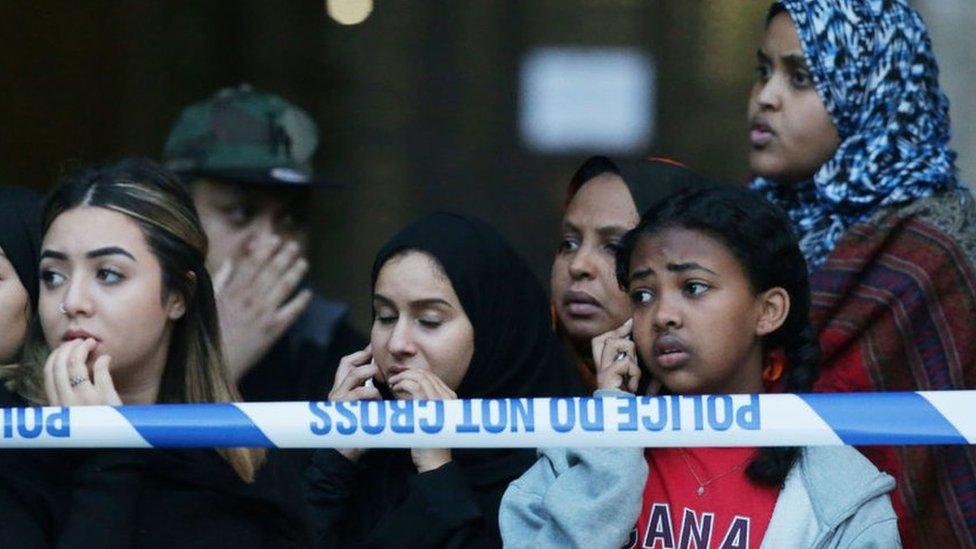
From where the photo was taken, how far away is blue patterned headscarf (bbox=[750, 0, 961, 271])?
4367mm

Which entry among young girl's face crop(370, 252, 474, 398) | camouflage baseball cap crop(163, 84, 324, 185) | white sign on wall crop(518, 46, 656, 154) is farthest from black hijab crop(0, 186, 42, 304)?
white sign on wall crop(518, 46, 656, 154)

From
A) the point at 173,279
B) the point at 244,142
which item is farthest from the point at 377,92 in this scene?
the point at 173,279

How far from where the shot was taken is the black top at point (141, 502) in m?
3.60

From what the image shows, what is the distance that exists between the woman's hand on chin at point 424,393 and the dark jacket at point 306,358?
1.51 m

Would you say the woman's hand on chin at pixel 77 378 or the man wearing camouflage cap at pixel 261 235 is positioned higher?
the man wearing camouflage cap at pixel 261 235

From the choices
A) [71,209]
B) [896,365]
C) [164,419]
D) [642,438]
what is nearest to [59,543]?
[164,419]

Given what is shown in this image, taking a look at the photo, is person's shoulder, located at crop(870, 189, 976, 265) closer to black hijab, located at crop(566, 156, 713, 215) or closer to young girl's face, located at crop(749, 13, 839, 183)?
young girl's face, located at crop(749, 13, 839, 183)

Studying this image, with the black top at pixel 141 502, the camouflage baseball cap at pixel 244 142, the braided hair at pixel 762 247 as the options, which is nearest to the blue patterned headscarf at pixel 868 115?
the braided hair at pixel 762 247

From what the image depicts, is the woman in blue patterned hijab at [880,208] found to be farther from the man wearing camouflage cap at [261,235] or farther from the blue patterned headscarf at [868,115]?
the man wearing camouflage cap at [261,235]

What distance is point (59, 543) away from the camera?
356cm

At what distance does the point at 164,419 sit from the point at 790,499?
1.12 m

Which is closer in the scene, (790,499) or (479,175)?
(790,499)

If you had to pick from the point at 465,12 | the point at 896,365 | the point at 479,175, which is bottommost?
the point at 896,365

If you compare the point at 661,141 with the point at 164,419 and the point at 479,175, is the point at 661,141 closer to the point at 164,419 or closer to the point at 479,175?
the point at 479,175
